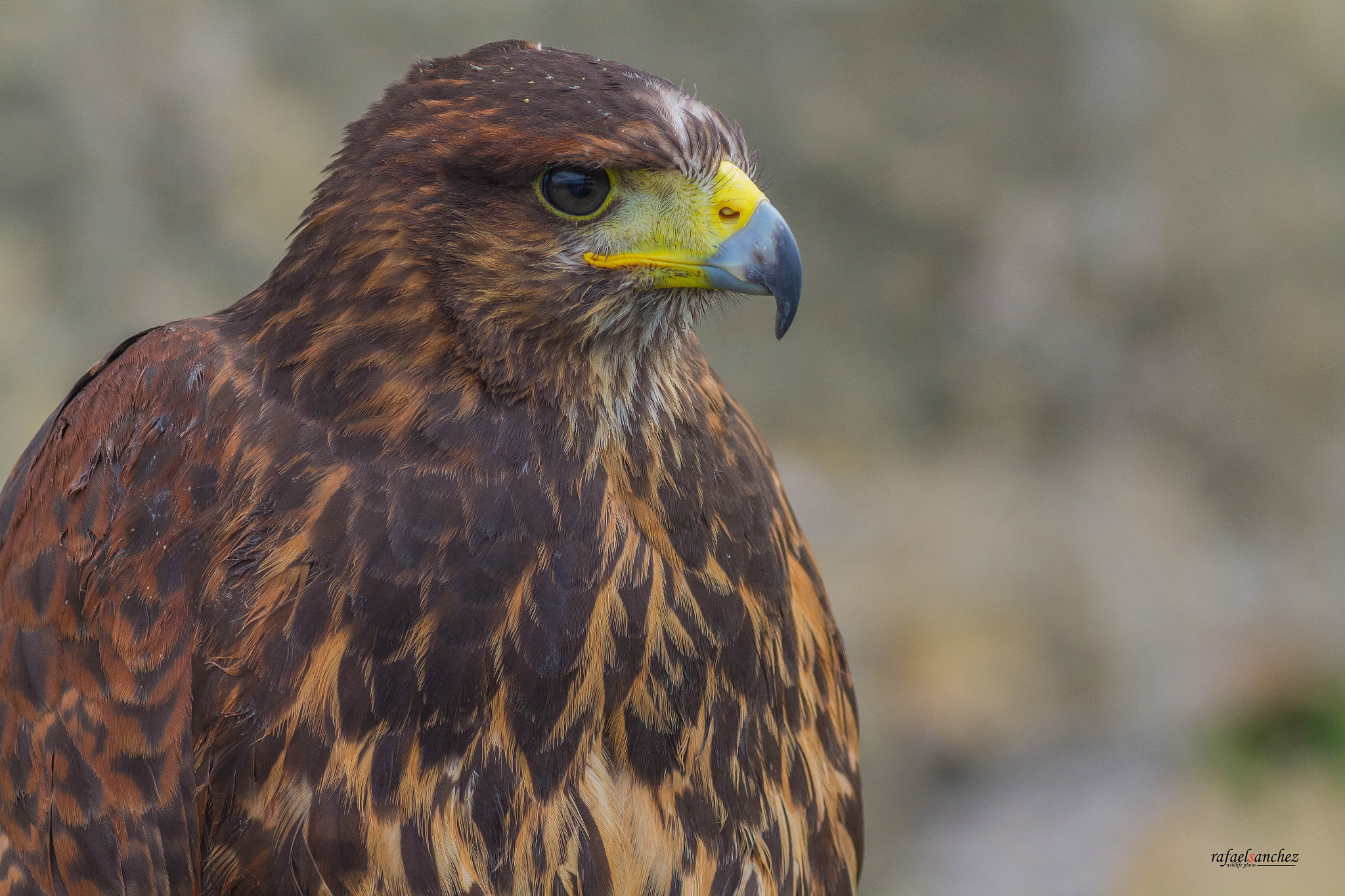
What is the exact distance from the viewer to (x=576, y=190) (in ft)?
7.55

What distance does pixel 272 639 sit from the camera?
2277 millimetres

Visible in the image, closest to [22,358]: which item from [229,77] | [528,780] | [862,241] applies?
[229,77]

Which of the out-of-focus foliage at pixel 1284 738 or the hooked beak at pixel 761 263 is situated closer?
the hooked beak at pixel 761 263

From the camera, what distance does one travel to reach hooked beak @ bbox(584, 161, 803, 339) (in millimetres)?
2332

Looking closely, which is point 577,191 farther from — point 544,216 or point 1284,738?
point 1284,738

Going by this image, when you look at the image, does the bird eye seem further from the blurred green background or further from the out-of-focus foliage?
the out-of-focus foliage

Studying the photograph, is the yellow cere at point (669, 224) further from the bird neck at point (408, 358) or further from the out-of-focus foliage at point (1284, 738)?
the out-of-focus foliage at point (1284, 738)

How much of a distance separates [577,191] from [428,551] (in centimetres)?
66

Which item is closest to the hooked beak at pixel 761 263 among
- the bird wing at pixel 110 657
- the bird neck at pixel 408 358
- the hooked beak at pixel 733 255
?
the hooked beak at pixel 733 255

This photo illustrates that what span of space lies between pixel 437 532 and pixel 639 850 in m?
0.68

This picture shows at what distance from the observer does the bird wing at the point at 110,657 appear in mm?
2322

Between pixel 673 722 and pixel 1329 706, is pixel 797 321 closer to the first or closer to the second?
pixel 1329 706

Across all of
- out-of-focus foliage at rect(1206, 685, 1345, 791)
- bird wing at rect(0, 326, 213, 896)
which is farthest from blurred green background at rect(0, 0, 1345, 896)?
bird wing at rect(0, 326, 213, 896)

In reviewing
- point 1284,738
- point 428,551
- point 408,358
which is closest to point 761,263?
point 408,358
